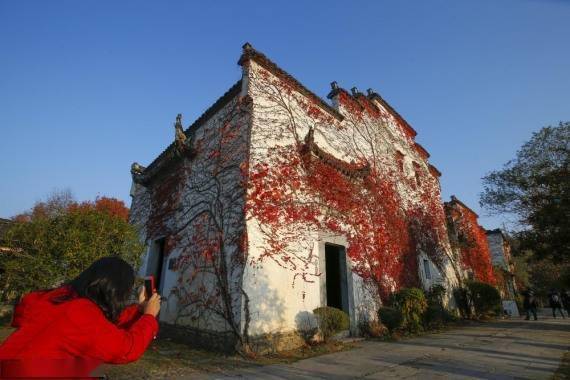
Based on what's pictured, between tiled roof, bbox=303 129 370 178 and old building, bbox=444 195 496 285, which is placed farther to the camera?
old building, bbox=444 195 496 285

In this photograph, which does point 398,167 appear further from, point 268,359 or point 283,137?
point 268,359

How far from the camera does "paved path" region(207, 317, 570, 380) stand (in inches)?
168

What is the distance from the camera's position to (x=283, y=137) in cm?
801

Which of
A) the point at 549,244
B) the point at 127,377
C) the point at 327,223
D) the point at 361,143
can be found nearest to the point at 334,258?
the point at 327,223

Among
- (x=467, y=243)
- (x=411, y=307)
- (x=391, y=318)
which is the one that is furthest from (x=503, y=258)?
(x=391, y=318)

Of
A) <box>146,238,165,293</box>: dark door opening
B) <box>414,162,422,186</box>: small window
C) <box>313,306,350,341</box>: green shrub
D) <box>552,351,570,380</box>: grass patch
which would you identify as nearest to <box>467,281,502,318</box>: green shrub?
<box>414,162,422,186</box>: small window

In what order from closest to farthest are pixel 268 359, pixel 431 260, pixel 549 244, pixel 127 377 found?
pixel 127 377
pixel 268 359
pixel 549 244
pixel 431 260

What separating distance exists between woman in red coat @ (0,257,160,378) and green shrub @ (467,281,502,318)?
16.2m

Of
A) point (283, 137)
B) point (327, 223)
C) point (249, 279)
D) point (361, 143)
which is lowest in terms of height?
point (249, 279)

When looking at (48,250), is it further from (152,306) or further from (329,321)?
(329,321)

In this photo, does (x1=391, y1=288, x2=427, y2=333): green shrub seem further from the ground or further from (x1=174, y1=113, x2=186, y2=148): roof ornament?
(x1=174, y1=113, x2=186, y2=148): roof ornament

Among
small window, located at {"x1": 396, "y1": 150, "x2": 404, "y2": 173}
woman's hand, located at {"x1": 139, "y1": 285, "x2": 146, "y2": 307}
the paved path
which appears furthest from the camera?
small window, located at {"x1": 396, "y1": 150, "x2": 404, "y2": 173}

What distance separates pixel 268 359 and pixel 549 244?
459 inches

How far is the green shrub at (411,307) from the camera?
8.33 meters
